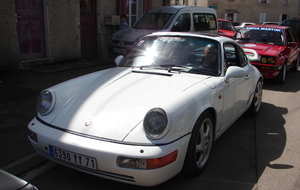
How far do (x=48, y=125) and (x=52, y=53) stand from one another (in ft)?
22.5

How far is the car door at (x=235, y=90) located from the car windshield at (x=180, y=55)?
26cm

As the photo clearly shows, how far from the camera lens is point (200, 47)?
4.21 m

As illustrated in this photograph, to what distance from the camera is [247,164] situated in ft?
12.5

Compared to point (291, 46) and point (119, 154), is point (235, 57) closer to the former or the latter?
point (119, 154)

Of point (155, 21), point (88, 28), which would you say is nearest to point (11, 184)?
point (155, 21)

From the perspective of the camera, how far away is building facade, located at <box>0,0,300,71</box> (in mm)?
8195

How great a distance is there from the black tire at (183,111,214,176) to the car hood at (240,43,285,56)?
197 inches

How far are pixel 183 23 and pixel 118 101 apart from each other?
7616 millimetres

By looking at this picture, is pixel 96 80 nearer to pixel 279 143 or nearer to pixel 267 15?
pixel 279 143

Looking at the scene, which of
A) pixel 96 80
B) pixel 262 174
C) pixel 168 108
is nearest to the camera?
pixel 168 108

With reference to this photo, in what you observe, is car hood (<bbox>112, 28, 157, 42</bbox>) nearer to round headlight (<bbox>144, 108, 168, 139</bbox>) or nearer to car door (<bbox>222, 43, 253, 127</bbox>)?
car door (<bbox>222, 43, 253, 127</bbox>)

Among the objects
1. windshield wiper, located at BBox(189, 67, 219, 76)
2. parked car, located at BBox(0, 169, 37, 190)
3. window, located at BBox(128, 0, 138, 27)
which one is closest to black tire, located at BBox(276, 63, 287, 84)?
windshield wiper, located at BBox(189, 67, 219, 76)

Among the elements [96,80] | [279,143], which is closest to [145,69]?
[96,80]

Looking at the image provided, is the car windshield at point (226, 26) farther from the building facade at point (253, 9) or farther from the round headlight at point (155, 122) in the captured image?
the building facade at point (253, 9)
